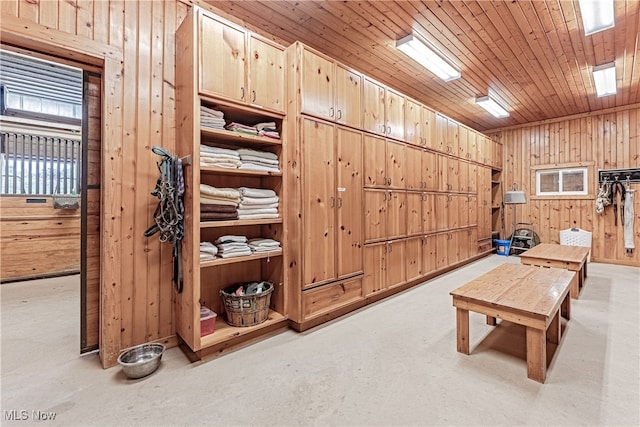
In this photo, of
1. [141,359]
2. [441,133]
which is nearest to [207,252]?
[141,359]

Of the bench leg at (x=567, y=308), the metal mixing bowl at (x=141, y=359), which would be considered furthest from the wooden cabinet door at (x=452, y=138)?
the metal mixing bowl at (x=141, y=359)

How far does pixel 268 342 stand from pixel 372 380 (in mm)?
1012

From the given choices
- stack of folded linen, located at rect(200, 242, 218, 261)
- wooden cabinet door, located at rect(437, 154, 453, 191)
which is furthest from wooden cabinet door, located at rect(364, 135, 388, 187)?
stack of folded linen, located at rect(200, 242, 218, 261)

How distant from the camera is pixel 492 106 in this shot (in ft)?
18.3

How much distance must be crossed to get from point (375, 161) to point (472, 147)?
11.3 feet

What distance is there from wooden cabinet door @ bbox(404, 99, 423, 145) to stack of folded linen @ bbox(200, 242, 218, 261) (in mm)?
3015

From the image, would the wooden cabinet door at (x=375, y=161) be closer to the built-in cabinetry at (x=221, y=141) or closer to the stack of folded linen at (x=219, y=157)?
the built-in cabinetry at (x=221, y=141)

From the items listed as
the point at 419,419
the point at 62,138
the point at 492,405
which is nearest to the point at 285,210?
the point at 419,419

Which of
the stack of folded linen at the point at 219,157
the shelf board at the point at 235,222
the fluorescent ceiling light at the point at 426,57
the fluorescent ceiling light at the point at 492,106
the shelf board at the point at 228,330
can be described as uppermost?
the fluorescent ceiling light at the point at 492,106

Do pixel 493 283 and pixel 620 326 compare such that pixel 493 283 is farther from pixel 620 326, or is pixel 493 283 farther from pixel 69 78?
pixel 69 78

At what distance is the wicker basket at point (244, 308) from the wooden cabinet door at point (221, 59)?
1.73 metres

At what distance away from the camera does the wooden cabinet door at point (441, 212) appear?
15.5 feet

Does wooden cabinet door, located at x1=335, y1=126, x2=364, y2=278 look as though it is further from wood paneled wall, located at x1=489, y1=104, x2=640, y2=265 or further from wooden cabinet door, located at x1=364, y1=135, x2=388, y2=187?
wood paneled wall, located at x1=489, y1=104, x2=640, y2=265

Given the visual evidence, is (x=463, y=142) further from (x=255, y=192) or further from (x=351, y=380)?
(x=351, y=380)
